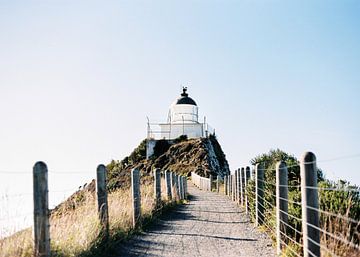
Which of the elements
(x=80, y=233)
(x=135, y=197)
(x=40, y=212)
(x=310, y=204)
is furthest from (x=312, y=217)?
(x=135, y=197)

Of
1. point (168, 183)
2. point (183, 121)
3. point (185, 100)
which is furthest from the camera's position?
point (183, 121)

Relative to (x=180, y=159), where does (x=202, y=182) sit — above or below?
below

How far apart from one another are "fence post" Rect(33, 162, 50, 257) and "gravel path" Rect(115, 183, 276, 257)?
2003mm

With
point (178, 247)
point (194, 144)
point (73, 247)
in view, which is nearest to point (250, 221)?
point (178, 247)

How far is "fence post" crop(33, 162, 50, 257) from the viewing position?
604cm

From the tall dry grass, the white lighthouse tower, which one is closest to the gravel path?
the tall dry grass

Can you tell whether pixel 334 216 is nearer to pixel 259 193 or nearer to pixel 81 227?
pixel 81 227

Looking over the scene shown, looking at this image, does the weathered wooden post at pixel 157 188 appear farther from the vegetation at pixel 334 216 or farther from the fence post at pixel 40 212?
the fence post at pixel 40 212

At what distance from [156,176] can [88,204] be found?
16.5 ft

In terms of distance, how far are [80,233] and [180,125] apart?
5143 centimetres

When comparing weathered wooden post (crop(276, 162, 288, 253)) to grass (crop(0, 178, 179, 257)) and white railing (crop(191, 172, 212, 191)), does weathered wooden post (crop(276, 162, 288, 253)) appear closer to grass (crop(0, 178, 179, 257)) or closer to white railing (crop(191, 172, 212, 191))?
grass (crop(0, 178, 179, 257))

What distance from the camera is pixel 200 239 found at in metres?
9.41

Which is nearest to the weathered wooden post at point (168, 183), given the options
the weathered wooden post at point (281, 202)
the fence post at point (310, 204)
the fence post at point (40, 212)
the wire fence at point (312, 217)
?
the wire fence at point (312, 217)

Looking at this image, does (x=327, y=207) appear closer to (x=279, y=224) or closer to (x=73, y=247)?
(x=279, y=224)
